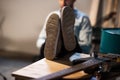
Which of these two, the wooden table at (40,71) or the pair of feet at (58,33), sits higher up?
the pair of feet at (58,33)

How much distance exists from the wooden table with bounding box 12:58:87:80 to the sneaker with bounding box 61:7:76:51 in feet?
0.46

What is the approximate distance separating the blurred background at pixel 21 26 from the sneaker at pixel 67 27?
140 centimetres

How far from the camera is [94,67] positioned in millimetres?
1247

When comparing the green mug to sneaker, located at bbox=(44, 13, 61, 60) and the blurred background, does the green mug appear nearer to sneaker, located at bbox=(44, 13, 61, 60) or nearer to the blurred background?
sneaker, located at bbox=(44, 13, 61, 60)

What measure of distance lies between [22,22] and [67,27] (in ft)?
6.60

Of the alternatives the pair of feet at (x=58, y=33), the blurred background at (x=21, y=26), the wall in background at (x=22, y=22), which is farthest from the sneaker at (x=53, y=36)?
the wall in background at (x=22, y=22)

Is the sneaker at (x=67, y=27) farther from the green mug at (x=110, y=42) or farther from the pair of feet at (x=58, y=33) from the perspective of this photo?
the green mug at (x=110, y=42)

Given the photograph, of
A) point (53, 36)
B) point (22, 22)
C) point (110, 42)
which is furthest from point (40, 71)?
point (22, 22)

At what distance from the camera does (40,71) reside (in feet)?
4.32

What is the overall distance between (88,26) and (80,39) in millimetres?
165

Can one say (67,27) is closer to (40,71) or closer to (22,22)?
(40,71)

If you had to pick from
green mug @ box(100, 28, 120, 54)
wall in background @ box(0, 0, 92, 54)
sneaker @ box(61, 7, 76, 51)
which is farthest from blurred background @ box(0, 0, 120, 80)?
green mug @ box(100, 28, 120, 54)

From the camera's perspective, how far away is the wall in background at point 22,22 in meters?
3.26

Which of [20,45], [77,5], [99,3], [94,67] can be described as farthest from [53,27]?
[20,45]
